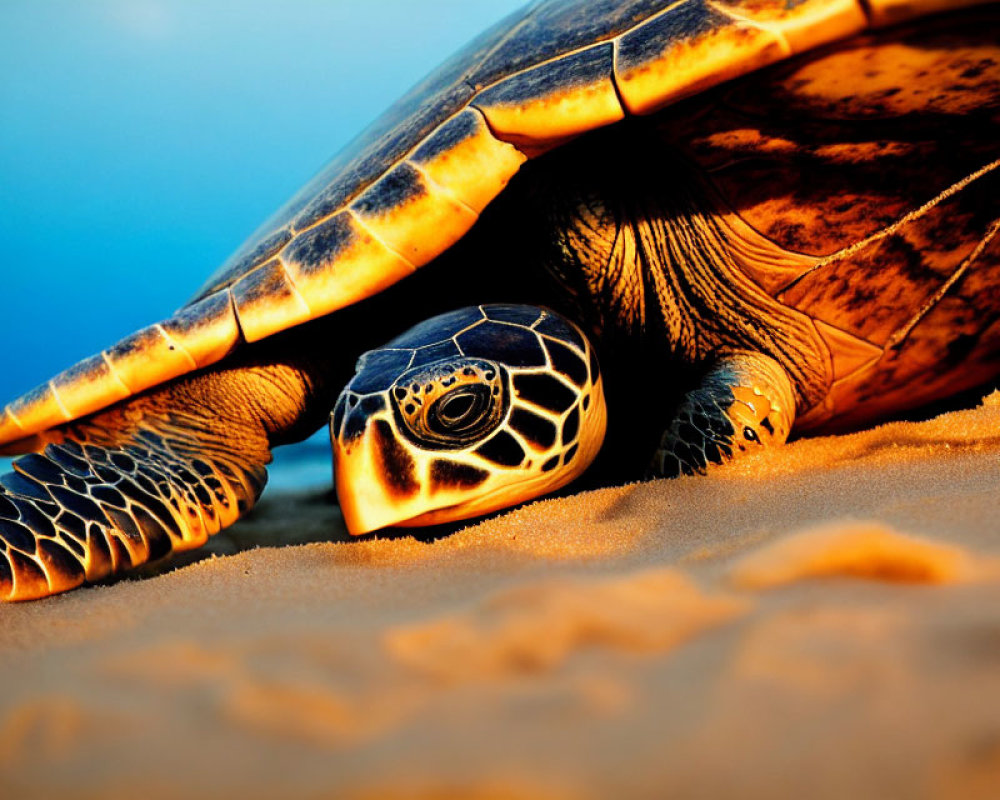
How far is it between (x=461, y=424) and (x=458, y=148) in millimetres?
663

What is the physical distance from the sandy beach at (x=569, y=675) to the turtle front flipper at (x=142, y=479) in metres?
0.38

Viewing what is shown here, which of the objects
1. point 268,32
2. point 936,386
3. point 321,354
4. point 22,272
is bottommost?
point 936,386

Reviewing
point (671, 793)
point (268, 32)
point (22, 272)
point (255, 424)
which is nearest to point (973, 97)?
point (671, 793)

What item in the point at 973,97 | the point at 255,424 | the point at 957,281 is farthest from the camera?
the point at 255,424

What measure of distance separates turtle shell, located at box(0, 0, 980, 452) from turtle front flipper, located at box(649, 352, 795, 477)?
60 centimetres

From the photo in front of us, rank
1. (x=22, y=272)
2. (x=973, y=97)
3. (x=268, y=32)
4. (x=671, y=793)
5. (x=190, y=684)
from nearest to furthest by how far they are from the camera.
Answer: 1. (x=671, y=793)
2. (x=190, y=684)
3. (x=973, y=97)
4. (x=268, y=32)
5. (x=22, y=272)

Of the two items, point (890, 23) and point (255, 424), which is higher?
point (890, 23)

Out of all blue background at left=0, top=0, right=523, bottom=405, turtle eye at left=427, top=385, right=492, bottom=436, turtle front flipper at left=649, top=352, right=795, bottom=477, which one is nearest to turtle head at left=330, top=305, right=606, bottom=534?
turtle eye at left=427, top=385, right=492, bottom=436

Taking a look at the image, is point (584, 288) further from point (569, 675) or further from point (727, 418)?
point (569, 675)

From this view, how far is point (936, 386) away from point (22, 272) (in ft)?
295

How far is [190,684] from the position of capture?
0.52m

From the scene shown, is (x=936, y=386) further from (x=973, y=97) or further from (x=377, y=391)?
Result: (x=377, y=391)

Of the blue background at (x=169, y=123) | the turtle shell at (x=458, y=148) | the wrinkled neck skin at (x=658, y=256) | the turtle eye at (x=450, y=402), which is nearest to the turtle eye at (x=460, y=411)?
the turtle eye at (x=450, y=402)

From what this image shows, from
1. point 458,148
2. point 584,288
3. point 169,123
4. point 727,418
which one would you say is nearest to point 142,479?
point 458,148
